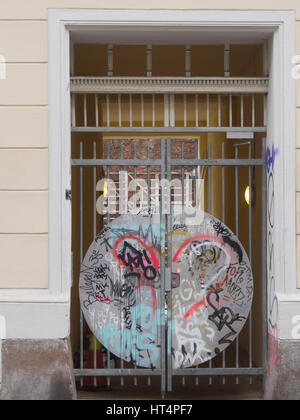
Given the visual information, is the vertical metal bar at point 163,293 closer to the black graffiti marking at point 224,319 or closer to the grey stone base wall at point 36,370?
the black graffiti marking at point 224,319

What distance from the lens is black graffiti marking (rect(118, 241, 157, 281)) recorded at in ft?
19.9

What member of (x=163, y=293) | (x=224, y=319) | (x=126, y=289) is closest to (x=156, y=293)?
(x=163, y=293)

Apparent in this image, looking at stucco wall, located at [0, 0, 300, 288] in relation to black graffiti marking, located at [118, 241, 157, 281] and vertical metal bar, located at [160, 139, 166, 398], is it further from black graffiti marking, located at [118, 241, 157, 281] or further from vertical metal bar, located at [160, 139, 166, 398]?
vertical metal bar, located at [160, 139, 166, 398]

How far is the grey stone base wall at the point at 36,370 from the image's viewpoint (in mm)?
5602

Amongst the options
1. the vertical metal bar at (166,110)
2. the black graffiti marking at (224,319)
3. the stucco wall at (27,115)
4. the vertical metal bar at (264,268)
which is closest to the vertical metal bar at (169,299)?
the vertical metal bar at (166,110)

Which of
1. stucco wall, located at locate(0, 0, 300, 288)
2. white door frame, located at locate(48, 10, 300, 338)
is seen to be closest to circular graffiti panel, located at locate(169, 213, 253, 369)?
white door frame, located at locate(48, 10, 300, 338)

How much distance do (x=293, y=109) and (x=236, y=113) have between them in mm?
3044

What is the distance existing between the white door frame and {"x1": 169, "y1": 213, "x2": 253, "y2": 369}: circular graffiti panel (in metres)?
0.51

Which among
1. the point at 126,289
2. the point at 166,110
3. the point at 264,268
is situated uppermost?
the point at 166,110

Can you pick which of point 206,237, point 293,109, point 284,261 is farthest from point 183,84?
point 284,261

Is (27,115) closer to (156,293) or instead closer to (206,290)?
(156,293)

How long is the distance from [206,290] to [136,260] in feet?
2.58

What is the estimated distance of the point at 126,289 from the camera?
6.05m

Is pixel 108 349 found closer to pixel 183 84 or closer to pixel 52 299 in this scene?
pixel 52 299
